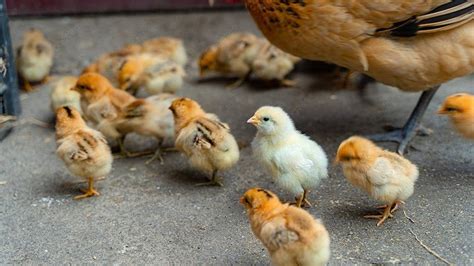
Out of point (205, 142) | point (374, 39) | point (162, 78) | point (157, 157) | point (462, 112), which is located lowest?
point (157, 157)

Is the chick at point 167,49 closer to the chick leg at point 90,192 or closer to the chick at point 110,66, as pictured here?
the chick at point 110,66

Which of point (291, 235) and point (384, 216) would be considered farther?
point (384, 216)

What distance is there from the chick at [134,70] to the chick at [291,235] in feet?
7.17

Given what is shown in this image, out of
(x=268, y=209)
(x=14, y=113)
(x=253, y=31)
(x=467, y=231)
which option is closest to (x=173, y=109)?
(x=268, y=209)

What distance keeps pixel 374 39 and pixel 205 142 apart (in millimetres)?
1141

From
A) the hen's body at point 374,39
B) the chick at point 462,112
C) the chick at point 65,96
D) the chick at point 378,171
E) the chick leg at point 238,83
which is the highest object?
the hen's body at point 374,39

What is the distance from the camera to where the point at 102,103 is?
13.3 ft

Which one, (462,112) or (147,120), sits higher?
(462,112)

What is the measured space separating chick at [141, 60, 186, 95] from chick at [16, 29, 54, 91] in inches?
38.7

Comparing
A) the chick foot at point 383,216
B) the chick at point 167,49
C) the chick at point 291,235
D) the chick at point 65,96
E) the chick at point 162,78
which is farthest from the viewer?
the chick at point 167,49

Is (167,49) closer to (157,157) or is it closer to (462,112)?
(157,157)

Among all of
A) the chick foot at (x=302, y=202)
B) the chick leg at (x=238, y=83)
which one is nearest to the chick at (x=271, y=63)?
the chick leg at (x=238, y=83)

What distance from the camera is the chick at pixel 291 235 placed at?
2.57m

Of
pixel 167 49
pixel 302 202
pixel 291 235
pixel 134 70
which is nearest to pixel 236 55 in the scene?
pixel 167 49
